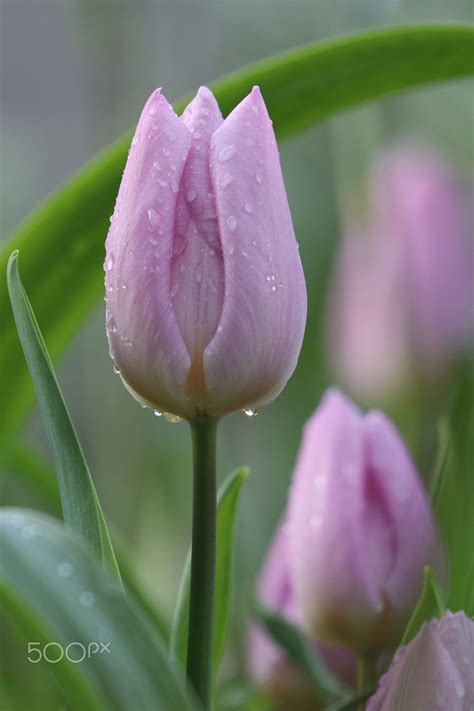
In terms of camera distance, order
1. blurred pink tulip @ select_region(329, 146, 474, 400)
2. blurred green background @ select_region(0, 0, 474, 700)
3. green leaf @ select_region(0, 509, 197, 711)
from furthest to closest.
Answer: blurred green background @ select_region(0, 0, 474, 700), blurred pink tulip @ select_region(329, 146, 474, 400), green leaf @ select_region(0, 509, 197, 711)

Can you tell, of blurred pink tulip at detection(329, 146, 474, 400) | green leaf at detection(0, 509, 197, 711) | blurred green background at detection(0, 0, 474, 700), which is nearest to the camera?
green leaf at detection(0, 509, 197, 711)

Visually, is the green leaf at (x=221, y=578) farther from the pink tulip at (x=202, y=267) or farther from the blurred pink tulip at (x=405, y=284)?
the blurred pink tulip at (x=405, y=284)

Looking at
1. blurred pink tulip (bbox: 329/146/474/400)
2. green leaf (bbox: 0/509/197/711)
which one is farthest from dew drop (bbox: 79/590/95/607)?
blurred pink tulip (bbox: 329/146/474/400)

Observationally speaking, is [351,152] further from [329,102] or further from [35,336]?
[35,336]

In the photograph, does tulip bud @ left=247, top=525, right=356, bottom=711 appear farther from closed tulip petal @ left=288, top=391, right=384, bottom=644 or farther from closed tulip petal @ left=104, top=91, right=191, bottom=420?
closed tulip petal @ left=104, top=91, right=191, bottom=420

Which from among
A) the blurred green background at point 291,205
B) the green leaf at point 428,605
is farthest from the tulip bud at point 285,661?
the green leaf at point 428,605

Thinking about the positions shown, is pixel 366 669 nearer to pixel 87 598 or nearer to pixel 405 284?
pixel 87 598
